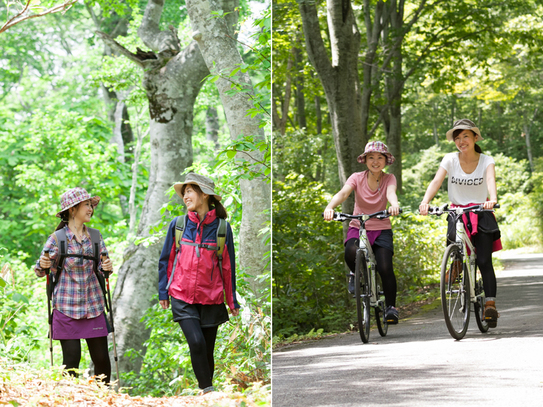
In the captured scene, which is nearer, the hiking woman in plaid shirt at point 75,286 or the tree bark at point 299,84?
the hiking woman in plaid shirt at point 75,286

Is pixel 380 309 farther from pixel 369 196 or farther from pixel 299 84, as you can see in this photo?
pixel 299 84

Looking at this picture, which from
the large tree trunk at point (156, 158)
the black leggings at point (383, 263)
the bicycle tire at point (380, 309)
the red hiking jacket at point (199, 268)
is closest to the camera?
the red hiking jacket at point (199, 268)

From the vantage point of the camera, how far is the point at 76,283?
3371 mm

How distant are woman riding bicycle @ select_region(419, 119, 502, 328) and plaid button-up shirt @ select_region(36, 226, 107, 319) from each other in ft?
6.18

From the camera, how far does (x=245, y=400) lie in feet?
10.00

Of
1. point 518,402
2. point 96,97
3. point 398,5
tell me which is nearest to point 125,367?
point 518,402

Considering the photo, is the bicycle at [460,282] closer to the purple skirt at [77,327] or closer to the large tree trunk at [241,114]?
the large tree trunk at [241,114]

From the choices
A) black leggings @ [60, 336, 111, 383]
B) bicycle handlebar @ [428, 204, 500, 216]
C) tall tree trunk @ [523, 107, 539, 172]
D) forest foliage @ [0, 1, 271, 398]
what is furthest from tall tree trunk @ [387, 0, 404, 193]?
black leggings @ [60, 336, 111, 383]

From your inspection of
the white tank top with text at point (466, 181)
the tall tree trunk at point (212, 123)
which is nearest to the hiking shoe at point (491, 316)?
the white tank top with text at point (466, 181)

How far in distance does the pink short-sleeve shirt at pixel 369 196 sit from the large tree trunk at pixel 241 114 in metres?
0.53

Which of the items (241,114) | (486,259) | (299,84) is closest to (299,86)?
(299,84)

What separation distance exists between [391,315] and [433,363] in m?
0.50

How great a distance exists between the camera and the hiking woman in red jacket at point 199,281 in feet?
10.2

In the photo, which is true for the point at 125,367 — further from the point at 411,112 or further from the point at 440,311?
the point at 411,112
